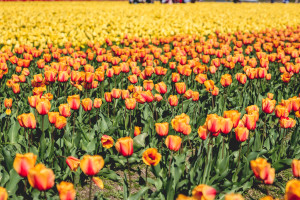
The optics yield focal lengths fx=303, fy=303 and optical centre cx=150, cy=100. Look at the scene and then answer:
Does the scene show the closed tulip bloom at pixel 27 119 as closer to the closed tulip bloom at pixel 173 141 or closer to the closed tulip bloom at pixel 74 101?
the closed tulip bloom at pixel 74 101

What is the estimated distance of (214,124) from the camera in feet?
→ 7.52

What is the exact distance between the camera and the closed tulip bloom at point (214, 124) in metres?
2.29

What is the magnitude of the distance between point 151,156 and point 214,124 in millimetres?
536

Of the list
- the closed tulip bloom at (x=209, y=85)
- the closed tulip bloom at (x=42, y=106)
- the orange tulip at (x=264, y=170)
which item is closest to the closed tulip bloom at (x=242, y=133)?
the orange tulip at (x=264, y=170)

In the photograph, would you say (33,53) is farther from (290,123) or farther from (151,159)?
(290,123)

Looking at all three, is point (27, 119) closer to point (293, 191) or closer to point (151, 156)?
point (151, 156)

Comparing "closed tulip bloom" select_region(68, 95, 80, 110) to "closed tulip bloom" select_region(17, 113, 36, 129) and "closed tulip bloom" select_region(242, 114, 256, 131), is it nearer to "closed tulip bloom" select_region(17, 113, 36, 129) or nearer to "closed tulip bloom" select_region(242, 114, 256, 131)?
"closed tulip bloom" select_region(17, 113, 36, 129)

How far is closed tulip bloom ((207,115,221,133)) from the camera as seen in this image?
229 centimetres

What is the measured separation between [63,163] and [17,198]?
0.61 m

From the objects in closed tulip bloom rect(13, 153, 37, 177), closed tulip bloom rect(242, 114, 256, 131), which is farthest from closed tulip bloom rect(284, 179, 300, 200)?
closed tulip bloom rect(13, 153, 37, 177)

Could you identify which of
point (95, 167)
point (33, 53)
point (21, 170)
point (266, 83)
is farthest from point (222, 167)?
point (33, 53)

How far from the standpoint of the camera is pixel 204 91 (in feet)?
15.3

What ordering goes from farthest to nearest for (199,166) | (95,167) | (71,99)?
(71,99) → (199,166) → (95,167)

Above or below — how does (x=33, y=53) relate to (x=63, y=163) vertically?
above
